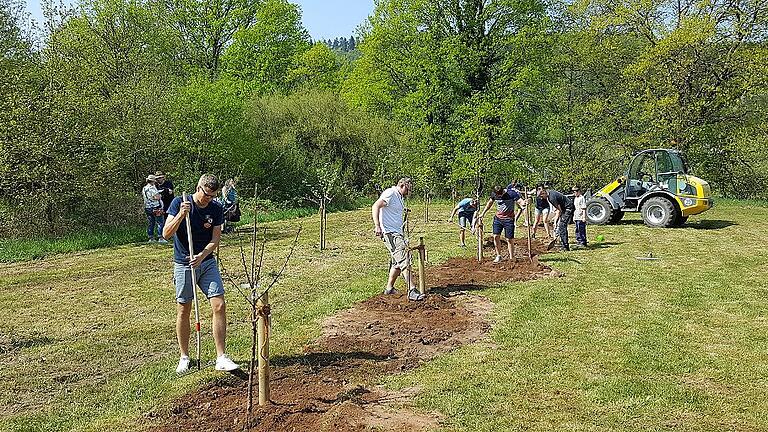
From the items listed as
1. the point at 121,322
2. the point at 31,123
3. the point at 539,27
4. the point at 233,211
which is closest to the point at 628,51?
the point at 539,27

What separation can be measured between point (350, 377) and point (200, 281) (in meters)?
1.70

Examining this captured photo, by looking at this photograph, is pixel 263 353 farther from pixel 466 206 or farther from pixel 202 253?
pixel 466 206

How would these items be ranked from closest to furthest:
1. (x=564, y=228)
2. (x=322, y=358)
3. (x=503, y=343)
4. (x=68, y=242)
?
(x=322, y=358) < (x=503, y=343) < (x=564, y=228) < (x=68, y=242)

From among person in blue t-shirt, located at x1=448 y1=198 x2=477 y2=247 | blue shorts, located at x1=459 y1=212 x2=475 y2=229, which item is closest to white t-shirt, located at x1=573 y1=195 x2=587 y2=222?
person in blue t-shirt, located at x1=448 y1=198 x2=477 y2=247

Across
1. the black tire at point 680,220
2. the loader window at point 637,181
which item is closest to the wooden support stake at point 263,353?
the loader window at point 637,181

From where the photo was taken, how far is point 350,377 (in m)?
6.20

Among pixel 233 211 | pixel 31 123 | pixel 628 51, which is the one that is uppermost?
pixel 628 51

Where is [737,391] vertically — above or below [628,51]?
below

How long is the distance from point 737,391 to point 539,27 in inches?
914

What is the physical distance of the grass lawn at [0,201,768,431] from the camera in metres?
5.58

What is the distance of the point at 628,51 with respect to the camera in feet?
87.1

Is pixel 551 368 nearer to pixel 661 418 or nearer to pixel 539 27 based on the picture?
pixel 661 418

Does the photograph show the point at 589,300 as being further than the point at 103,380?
Yes

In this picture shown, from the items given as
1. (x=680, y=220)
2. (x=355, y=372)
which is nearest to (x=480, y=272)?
(x=355, y=372)
